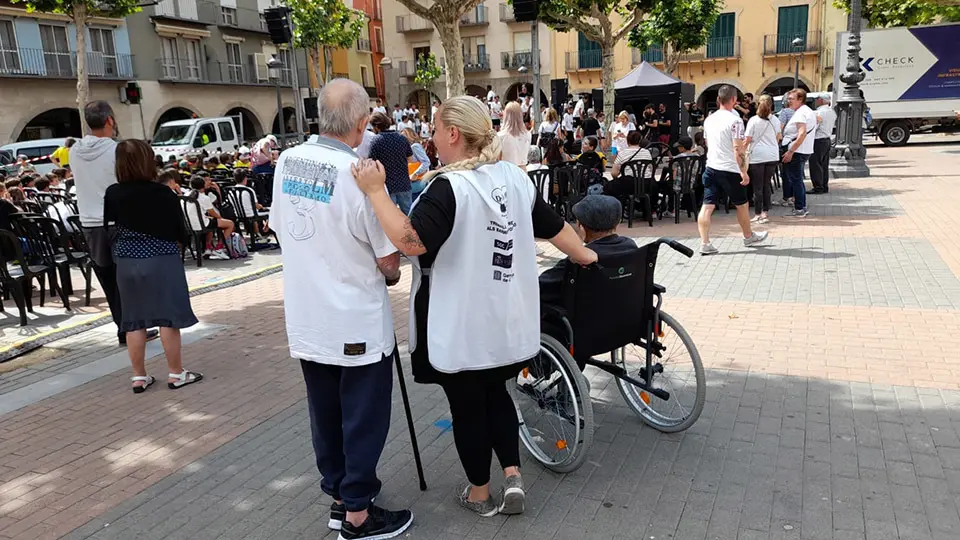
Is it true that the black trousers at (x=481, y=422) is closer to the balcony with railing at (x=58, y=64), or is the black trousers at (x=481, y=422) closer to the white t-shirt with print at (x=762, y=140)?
the white t-shirt with print at (x=762, y=140)

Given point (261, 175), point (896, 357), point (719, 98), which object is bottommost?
point (896, 357)

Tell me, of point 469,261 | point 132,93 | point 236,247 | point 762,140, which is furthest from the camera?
point 132,93

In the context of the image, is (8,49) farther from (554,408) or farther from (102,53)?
(554,408)

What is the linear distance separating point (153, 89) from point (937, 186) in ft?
97.3

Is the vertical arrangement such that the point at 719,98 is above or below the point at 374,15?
below

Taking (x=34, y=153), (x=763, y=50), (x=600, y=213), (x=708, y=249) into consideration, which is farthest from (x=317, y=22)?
(x=600, y=213)

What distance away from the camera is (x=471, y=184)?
9.07 ft

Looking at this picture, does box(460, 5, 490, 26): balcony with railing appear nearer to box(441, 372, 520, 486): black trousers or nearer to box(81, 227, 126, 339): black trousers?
box(81, 227, 126, 339): black trousers

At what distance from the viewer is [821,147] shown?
40.2 ft

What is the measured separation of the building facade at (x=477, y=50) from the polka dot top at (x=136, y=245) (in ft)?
133

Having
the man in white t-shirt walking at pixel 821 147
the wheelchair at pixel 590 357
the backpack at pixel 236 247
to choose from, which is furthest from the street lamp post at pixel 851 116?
the wheelchair at pixel 590 357

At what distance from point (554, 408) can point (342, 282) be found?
4.72 feet

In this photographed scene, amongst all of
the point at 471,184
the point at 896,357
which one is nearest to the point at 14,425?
the point at 471,184

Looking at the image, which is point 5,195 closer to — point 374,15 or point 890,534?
point 890,534
